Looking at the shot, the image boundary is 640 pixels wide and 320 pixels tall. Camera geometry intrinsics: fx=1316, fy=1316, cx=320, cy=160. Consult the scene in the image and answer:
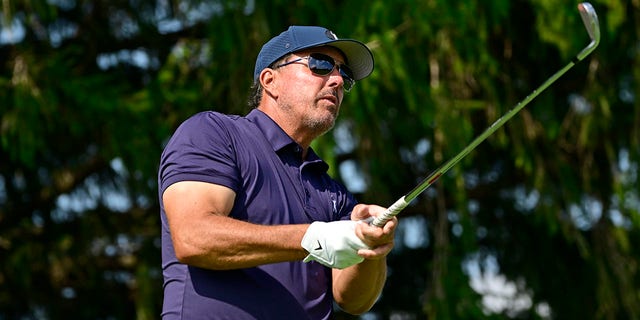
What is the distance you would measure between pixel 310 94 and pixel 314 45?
15cm

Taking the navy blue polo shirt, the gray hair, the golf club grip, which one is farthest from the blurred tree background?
the golf club grip

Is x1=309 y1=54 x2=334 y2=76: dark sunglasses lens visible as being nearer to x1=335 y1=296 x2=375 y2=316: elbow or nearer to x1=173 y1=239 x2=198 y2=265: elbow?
x1=335 y1=296 x2=375 y2=316: elbow

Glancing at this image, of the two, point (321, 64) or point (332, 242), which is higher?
point (321, 64)

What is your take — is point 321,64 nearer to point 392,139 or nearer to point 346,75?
point 346,75

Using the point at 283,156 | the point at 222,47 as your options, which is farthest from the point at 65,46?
the point at 283,156

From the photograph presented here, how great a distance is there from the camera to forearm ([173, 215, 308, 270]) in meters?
3.16

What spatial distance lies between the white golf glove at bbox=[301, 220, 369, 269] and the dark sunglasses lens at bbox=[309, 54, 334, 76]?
2.47ft

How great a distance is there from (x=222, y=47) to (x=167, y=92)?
2.84 feet

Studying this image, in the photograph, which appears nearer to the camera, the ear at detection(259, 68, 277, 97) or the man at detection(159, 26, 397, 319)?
the man at detection(159, 26, 397, 319)

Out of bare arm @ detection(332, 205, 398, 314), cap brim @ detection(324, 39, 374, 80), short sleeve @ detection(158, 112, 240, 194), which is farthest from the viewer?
cap brim @ detection(324, 39, 374, 80)

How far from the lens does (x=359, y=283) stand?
3717 mm

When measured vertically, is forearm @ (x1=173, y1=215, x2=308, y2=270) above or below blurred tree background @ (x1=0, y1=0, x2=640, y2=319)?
above

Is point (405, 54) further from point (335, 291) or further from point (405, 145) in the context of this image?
point (335, 291)

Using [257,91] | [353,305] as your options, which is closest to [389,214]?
[353,305]
